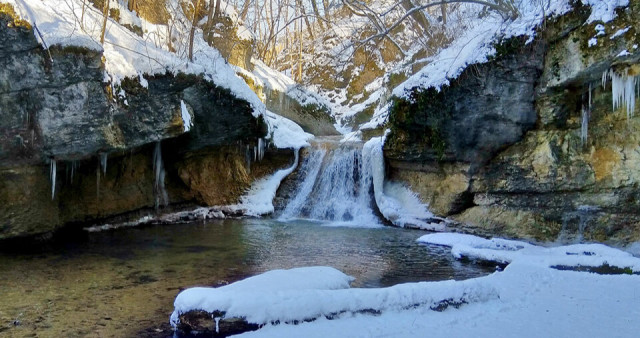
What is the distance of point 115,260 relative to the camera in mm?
8250

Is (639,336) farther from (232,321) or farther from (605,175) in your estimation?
(605,175)

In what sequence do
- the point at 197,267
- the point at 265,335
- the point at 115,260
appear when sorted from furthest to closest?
1. the point at 115,260
2. the point at 197,267
3. the point at 265,335

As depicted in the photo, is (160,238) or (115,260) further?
(160,238)

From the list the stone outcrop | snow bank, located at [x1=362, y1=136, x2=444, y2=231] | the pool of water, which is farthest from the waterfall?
the pool of water

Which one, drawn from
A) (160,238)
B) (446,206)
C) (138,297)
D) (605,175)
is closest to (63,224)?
(160,238)

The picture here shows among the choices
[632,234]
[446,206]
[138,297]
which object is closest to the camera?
[138,297]

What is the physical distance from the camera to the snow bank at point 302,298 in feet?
15.4

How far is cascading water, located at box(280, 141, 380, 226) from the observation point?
44.4ft

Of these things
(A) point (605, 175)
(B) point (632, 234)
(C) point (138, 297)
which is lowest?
(C) point (138, 297)

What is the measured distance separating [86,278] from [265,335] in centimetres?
419

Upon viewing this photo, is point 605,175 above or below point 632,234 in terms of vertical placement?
above

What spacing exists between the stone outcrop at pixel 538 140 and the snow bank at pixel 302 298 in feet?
19.2

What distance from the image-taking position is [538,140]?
10844 millimetres

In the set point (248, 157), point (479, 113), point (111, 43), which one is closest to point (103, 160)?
point (111, 43)
